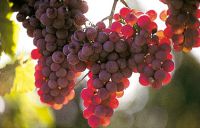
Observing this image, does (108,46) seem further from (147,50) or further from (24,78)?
(24,78)

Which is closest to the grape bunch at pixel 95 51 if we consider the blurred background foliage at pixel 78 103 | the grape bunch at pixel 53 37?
the grape bunch at pixel 53 37

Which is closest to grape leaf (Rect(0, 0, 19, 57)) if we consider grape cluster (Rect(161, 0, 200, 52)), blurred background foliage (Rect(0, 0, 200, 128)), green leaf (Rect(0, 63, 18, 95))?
blurred background foliage (Rect(0, 0, 200, 128))

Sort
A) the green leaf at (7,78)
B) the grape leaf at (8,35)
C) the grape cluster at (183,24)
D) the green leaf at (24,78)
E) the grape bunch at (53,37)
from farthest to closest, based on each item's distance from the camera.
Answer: the green leaf at (24,78), the green leaf at (7,78), the grape leaf at (8,35), the grape bunch at (53,37), the grape cluster at (183,24)

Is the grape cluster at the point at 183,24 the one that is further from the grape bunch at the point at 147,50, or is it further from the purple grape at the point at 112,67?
the purple grape at the point at 112,67

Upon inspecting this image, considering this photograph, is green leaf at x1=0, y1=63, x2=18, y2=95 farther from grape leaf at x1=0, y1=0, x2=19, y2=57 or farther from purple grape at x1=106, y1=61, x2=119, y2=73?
purple grape at x1=106, y1=61, x2=119, y2=73

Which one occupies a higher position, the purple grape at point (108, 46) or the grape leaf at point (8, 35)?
the grape leaf at point (8, 35)

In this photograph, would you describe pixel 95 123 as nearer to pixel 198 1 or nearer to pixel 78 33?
pixel 78 33

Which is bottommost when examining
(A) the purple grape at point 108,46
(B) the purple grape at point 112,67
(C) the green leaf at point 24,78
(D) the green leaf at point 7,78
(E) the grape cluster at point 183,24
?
(B) the purple grape at point 112,67

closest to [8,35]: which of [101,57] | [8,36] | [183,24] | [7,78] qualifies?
[8,36]
